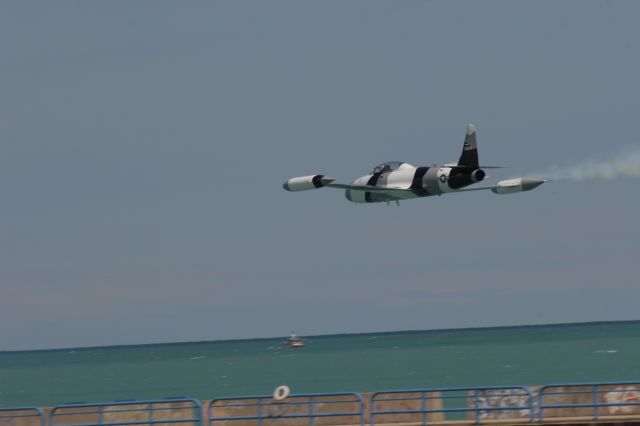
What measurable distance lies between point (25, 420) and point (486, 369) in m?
139

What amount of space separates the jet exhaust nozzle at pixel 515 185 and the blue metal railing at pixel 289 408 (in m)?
14.5

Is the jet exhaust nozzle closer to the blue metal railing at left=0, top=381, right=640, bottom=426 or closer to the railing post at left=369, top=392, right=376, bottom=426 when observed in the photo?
the blue metal railing at left=0, top=381, right=640, bottom=426

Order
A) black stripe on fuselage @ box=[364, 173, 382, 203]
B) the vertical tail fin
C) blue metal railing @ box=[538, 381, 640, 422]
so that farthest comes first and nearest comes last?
black stripe on fuselage @ box=[364, 173, 382, 203]
the vertical tail fin
blue metal railing @ box=[538, 381, 640, 422]

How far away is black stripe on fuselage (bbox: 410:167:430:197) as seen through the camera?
4833 cm

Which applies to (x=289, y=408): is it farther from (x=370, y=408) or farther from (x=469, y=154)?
(x=469, y=154)

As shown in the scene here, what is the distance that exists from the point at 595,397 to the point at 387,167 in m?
19.6

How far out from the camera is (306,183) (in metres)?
45.2

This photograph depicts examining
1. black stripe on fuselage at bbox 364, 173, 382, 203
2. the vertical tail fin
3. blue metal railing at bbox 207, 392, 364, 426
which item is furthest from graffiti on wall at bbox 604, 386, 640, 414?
black stripe on fuselage at bbox 364, 173, 382, 203

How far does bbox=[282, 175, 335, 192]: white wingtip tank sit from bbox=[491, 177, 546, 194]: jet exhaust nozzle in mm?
6950

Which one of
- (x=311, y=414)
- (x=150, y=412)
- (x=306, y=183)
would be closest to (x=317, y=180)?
(x=306, y=183)

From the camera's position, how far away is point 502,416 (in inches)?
1344

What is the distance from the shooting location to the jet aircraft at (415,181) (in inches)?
1797

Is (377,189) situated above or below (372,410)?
above

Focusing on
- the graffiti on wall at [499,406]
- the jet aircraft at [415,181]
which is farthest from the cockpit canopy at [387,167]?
the graffiti on wall at [499,406]
